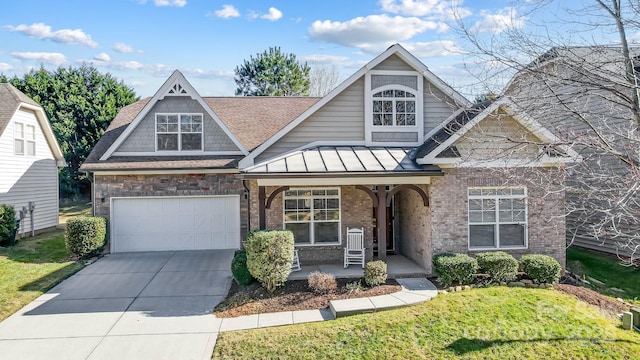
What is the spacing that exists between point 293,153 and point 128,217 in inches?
287

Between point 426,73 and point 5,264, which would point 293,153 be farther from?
point 5,264

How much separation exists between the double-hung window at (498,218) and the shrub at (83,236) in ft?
39.6

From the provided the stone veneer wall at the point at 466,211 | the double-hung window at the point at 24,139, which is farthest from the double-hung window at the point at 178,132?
the stone veneer wall at the point at 466,211

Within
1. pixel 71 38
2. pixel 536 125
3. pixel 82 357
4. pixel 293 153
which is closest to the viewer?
pixel 82 357

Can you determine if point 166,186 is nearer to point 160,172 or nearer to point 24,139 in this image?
point 160,172

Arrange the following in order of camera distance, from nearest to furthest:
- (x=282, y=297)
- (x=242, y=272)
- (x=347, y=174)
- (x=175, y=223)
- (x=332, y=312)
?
(x=332, y=312), (x=282, y=297), (x=242, y=272), (x=347, y=174), (x=175, y=223)

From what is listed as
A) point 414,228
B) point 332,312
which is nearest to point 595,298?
point 414,228

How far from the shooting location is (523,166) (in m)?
10.9

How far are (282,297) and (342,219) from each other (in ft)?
12.5

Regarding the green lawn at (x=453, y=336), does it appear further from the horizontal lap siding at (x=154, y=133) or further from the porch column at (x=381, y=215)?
the horizontal lap siding at (x=154, y=133)

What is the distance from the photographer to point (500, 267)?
409 inches

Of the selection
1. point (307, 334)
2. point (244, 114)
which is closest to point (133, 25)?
point (244, 114)

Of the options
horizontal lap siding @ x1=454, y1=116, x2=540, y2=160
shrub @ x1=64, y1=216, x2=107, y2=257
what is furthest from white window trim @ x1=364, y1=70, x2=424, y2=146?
shrub @ x1=64, y1=216, x2=107, y2=257

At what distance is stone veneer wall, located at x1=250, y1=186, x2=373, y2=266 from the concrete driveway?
7.17 ft
